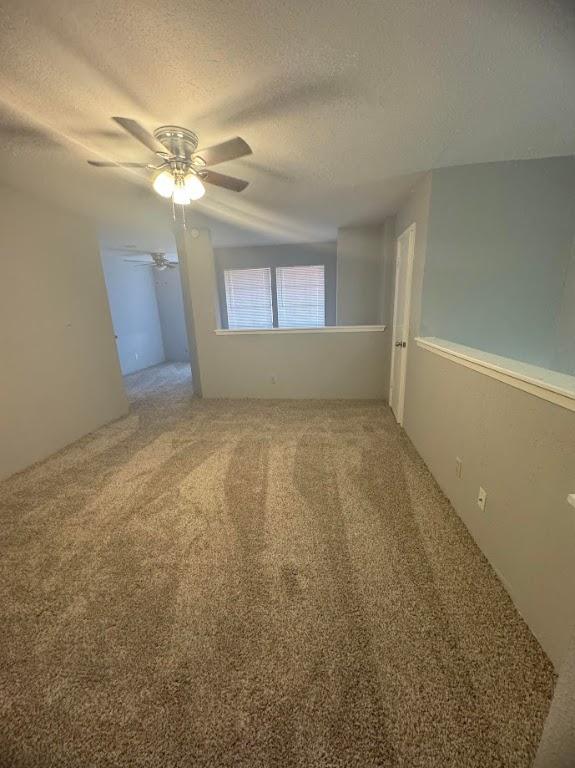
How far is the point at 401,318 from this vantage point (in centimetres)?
317

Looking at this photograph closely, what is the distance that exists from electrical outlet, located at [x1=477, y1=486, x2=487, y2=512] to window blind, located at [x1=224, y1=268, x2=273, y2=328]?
5.32 meters

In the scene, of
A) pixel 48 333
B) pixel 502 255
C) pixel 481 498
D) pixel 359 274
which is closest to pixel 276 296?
pixel 359 274

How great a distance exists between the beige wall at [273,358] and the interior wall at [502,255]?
143 cm

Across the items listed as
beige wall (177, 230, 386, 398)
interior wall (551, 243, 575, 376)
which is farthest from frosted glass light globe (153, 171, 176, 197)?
interior wall (551, 243, 575, 376)

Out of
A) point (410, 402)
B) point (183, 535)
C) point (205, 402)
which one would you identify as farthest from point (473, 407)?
point (205, 402)

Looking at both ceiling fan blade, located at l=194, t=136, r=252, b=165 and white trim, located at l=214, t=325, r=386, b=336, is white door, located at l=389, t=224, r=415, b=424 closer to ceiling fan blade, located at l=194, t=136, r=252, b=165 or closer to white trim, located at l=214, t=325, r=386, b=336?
white trim, located at l=214, t=325, r=386, b=336

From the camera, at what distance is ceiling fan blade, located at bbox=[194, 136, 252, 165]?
1.48 m

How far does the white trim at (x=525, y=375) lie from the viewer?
101 cm

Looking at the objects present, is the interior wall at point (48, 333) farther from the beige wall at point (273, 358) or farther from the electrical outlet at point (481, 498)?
the electrical outlet at point (481, 498)

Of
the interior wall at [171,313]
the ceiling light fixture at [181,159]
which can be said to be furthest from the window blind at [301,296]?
the ceiling light fixture at [181,159]

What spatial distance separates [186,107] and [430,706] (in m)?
2.80

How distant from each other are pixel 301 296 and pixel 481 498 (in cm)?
525

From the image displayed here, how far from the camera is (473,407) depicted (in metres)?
1.62

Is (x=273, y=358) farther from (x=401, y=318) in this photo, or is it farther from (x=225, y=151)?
(x=225, y=151)
